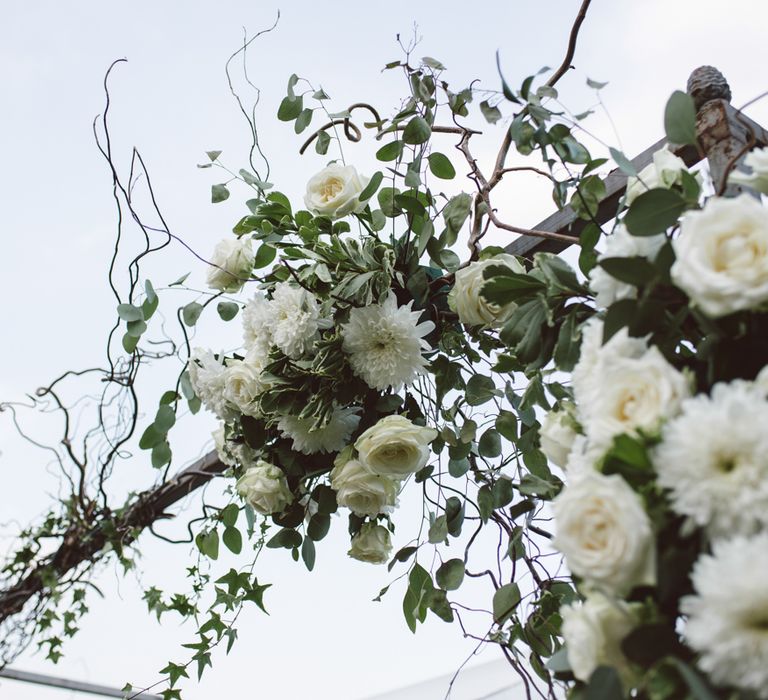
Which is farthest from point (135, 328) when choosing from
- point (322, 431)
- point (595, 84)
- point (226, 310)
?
point (595, 84)

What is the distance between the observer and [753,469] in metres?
0.38

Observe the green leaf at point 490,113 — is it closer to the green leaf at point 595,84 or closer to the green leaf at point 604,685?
the green leaf at point 595,84

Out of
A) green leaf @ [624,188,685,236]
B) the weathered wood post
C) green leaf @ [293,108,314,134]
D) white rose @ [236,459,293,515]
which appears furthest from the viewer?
green leaf @ [293,108,314,134]

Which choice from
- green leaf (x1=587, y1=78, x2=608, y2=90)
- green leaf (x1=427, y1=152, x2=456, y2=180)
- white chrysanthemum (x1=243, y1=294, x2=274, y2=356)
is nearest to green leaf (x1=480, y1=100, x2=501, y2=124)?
green leaf (x1=427, y1=152, x2=456, y2=180)

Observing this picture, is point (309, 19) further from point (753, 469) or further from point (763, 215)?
point (753, 469)

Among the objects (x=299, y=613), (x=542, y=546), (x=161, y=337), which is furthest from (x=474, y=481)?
(x=299, y=613)

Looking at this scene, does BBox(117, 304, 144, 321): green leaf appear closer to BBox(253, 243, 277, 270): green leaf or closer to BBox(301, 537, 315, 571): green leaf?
BBox(253, 243, 277, 270): green leaf

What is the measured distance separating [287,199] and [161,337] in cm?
60

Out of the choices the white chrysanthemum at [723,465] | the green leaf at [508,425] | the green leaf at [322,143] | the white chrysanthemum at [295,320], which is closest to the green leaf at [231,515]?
the white chrysanthemum at [295,320]

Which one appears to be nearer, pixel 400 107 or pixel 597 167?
pixel 597 167

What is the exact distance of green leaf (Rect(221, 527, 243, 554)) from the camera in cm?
123

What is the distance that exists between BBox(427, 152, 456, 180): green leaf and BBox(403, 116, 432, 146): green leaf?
4cm

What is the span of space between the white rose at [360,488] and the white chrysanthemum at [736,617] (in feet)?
1.96

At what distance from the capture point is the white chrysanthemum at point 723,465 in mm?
385
